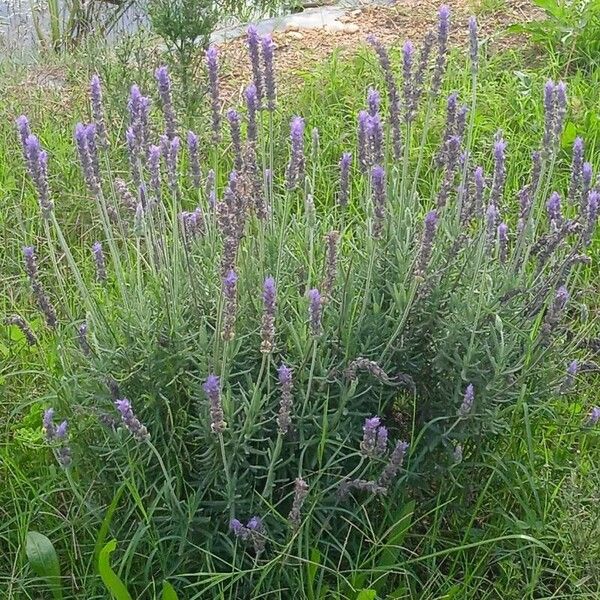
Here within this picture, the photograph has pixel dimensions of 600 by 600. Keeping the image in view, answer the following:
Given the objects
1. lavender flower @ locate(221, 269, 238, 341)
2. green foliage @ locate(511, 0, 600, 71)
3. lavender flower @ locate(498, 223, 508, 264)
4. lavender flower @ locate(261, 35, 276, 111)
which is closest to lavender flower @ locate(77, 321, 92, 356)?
lavender flower @ locate(221, 269, 238, 341)

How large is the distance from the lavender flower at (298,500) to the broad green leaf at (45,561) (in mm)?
609

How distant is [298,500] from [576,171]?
1.13 metres

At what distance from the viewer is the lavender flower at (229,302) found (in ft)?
5.78

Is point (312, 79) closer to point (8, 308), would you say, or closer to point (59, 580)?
point (8, 308)

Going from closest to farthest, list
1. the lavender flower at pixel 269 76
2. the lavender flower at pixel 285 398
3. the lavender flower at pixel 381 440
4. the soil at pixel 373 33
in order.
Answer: the lavender flower at pixel 285 398, the lavender flower at pixel 381 440, the lavender flower at pixel 269 76, the soil at pixel 373 33

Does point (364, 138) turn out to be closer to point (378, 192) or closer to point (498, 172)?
point (378, 192)

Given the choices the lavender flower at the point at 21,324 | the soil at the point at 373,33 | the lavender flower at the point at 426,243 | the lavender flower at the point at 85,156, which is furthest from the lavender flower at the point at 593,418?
the soil at the point at 373,33

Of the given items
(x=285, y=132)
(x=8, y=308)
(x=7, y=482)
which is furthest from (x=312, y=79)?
(x=7, y=482)

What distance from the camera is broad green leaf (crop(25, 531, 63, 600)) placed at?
2.15m

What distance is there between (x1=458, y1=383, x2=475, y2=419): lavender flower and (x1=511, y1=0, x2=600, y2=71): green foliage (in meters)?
2.90

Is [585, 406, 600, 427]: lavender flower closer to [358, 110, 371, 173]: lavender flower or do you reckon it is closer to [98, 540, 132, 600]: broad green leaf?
[358, 110, 371, 173]: lavender flower

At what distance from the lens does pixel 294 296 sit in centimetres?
234

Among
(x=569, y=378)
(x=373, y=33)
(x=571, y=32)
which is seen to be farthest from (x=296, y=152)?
(x=373, y=33)

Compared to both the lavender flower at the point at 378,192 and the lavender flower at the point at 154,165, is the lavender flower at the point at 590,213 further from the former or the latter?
the lavender flower at the point at 154,165
